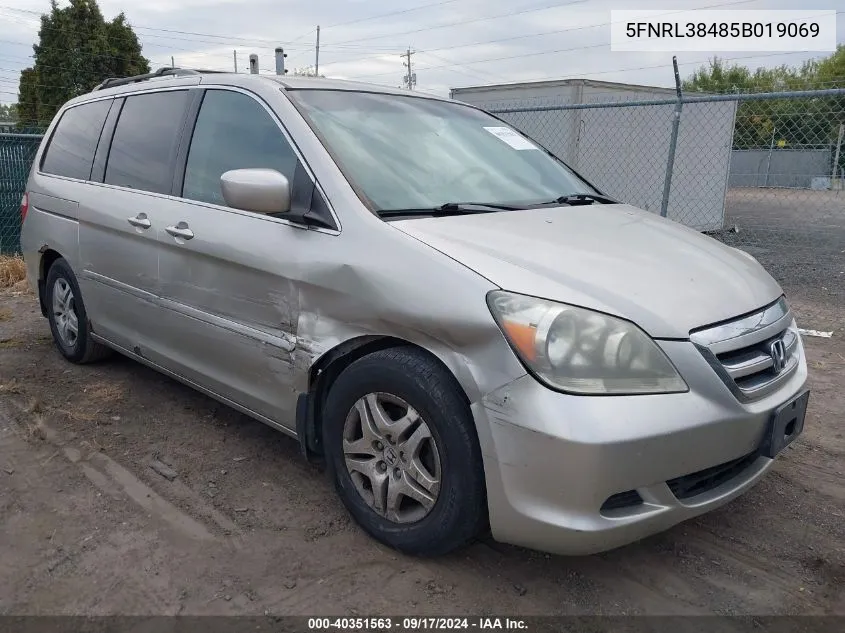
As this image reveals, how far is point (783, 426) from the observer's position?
255 cm

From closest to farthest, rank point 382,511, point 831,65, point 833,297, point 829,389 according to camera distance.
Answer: point 382,511 < point 829,389 < point 833,297 < point 831,65

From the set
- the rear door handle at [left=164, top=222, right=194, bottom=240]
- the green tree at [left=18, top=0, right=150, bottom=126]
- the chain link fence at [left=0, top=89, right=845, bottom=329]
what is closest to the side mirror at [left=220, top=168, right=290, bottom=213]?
the rear door handle at [left=164, top=222, right=194, bottom=240]

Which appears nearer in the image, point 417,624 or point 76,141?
point 417,624

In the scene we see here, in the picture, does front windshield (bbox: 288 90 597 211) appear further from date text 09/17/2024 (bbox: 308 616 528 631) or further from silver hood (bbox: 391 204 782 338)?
date text 09/17/2024 (bbox: 308 616 528 631)

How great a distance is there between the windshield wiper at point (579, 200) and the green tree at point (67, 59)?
101ft

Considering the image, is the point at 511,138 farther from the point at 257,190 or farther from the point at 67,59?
the point at 67,59

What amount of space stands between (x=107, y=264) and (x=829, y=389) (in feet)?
14.3

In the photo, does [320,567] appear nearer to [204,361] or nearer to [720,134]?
[204,361]

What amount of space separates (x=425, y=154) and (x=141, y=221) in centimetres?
153

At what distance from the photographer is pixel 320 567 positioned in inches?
104

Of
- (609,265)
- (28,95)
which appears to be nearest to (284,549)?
(609,265)

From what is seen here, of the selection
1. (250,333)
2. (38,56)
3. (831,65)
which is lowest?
(250,333)

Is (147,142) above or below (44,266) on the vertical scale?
above

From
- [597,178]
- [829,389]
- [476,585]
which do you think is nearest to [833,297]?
[829,389]
